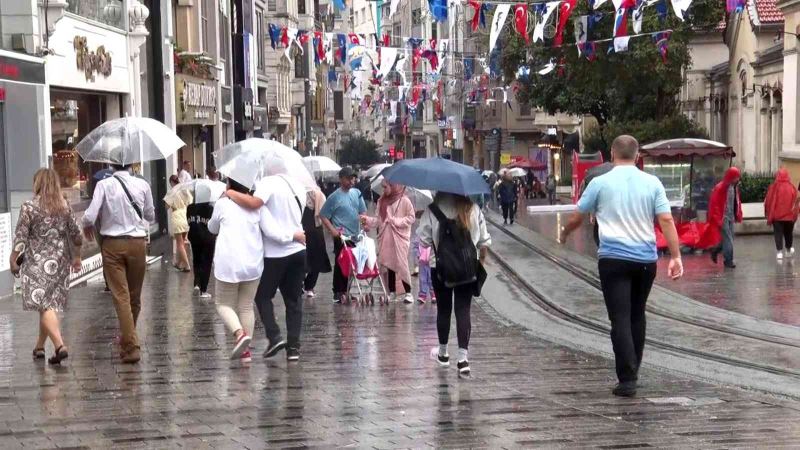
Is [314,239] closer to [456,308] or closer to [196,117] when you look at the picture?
[456,308]

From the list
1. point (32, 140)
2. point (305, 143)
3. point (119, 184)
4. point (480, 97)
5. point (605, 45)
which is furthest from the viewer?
point (480, 97)

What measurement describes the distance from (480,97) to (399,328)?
66.5 m

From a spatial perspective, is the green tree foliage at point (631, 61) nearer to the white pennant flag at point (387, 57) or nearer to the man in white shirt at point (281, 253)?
the white pennant flag at point (387, 57)

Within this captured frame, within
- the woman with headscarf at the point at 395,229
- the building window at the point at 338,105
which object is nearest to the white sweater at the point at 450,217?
the woman with headscarf at the point at 395,229

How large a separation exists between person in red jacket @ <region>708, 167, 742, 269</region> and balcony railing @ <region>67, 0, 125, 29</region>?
1060 centimetres

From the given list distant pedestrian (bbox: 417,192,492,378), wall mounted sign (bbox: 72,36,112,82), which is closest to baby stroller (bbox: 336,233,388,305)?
distant pedestrian (bbox: 417,192,492,378)

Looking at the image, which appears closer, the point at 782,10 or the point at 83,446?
the point at 83,446

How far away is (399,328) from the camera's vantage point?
13.3m

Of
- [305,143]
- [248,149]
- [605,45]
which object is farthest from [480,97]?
[248,149]

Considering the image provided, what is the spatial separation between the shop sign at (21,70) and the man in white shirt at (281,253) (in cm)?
694

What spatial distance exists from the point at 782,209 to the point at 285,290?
12.5 m

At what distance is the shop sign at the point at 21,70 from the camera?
1642 cm

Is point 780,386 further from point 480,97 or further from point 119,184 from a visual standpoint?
point 480,97

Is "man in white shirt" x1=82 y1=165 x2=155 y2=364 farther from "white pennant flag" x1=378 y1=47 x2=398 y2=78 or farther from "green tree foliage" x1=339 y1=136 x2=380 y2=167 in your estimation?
"green tree foliage" x1=339 y1=136 x2=380 y2=167
